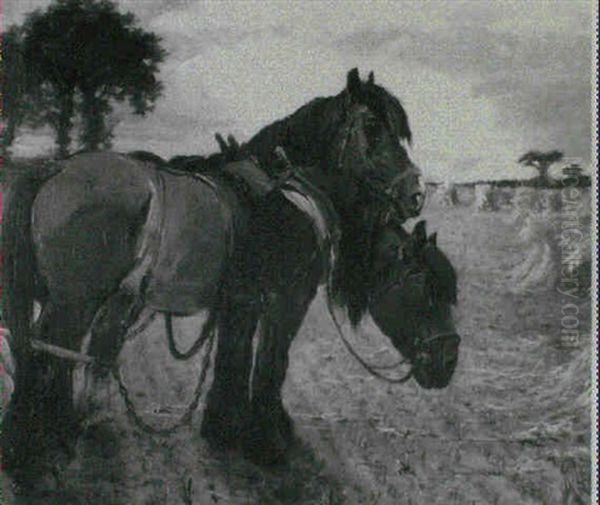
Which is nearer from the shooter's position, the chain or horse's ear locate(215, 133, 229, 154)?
the chain

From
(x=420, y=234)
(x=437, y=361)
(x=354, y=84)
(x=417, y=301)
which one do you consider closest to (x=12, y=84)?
(x=354, y=84)

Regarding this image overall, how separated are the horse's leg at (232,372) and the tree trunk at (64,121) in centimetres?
103

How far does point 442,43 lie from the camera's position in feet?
12.9

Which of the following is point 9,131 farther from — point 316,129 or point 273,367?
point 273,367

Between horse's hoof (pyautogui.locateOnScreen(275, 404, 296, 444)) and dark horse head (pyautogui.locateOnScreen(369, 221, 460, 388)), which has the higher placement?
dark horse head (pyautogui.locateOnScreen(369, 221, 460, 388))

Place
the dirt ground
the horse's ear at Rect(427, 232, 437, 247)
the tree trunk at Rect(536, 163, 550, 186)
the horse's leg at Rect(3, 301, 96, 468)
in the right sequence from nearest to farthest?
the horse's leg at Rect(3, 301, 96, 468) → the dirt ground → the horse's ear at Rect(427, 232, 437, 247) → the tree trunk at Rect(536, 163, 550, 186)

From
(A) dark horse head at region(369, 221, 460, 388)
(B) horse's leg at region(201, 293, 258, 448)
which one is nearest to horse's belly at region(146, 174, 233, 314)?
(B) horse's leg at region(201, 293, 258, 448)

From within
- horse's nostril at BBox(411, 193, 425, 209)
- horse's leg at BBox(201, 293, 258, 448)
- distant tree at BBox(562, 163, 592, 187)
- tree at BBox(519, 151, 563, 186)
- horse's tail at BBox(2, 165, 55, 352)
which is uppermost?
tree at BBox(519, 151, 563, 186)

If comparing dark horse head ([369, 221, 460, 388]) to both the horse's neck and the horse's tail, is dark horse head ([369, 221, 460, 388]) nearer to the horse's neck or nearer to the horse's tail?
the horse's neck

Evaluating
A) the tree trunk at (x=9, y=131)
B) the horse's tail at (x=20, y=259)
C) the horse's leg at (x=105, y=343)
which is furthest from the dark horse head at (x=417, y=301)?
the tree trunk at (x=9, y=131)

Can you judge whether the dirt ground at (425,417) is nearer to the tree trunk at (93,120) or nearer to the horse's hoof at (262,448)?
the horse's hoof at (262,448)

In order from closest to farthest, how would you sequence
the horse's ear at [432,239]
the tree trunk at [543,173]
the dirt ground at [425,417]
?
the dirt ground at [425,417] < the horse's ear at [432,239] < the tree trunk at [543,173]

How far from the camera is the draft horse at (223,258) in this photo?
11.7 ft

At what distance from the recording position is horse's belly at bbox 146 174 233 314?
3.56m
